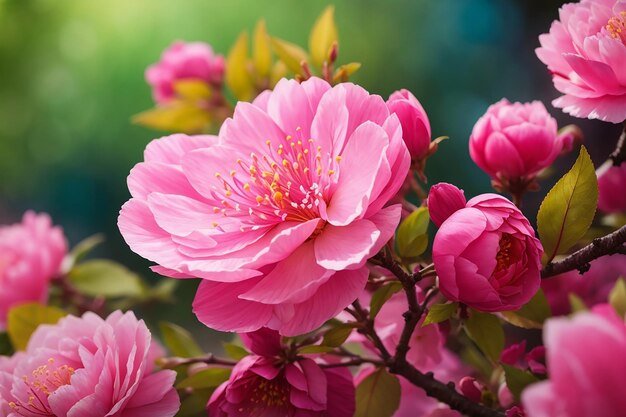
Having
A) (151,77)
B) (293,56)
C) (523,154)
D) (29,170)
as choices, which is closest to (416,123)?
(523,154)

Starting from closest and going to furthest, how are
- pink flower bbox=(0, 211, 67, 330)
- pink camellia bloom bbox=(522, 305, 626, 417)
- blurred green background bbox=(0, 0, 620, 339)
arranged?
pink camellia bloom bbox=(522, 305, 626, 417) → pink flower bbox=(0, 211, 67, 330) → blurred green background bbox=(0, 0, 620, 339)

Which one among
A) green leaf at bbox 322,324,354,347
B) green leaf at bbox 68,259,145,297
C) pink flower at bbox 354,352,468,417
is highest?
green leaf at bbox 322,324,354,347

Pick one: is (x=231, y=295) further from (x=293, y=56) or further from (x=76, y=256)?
(x=76, y=256)

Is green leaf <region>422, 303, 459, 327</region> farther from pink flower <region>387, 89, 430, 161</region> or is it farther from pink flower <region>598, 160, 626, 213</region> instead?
pink flower <region>598, 160, 626, 213</region>

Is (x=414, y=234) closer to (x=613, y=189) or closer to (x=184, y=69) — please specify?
(x=613, y=189)

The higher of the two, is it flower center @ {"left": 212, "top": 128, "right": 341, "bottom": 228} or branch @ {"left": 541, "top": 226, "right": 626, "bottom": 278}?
flower center @ {"left": 212, "top": 128, "right": 341, "bottom": 228}

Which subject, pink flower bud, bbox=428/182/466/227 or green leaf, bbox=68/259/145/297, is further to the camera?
green leaf, bbox=68/259/145/297

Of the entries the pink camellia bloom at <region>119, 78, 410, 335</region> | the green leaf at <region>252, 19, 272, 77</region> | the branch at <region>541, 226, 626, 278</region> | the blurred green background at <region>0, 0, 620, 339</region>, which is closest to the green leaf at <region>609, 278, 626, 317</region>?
the branch at <region>541, 226, 626, 278</region>
